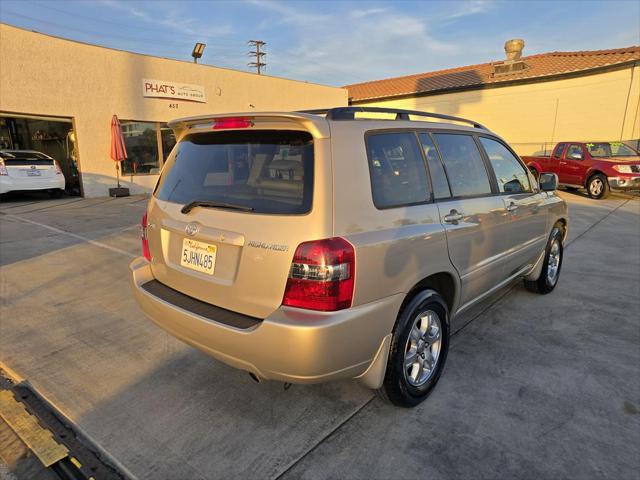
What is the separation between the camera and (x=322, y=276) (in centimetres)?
190

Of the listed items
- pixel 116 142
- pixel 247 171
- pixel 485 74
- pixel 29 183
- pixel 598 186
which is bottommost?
pixel 598 186

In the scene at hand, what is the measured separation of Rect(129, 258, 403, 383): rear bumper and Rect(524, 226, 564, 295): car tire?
2890 mm

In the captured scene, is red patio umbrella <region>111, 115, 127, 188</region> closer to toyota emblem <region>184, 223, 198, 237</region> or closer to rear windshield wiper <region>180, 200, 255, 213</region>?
rear windshield wiper <region>180, 200, 255, 213</region>

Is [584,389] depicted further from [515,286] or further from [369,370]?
[515,286]

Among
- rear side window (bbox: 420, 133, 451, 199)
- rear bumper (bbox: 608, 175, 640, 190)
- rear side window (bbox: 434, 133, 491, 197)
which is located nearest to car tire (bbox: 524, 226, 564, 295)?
rear side window (bbox: 434, 133, 491, 197)

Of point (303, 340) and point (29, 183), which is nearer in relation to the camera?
point (303, 340)

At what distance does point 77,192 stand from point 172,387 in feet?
41.9

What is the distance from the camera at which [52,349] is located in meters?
3.24

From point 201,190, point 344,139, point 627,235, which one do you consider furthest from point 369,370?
point 627,235

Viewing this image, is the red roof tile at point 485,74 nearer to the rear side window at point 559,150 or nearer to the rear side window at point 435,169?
the rear side window at point 559,150

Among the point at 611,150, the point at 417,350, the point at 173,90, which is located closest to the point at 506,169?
the point at 417,350

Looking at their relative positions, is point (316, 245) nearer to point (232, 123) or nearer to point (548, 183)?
point (232, 123)

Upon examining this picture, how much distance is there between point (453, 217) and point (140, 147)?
14032 mm

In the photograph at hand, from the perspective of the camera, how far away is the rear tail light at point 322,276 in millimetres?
1900
